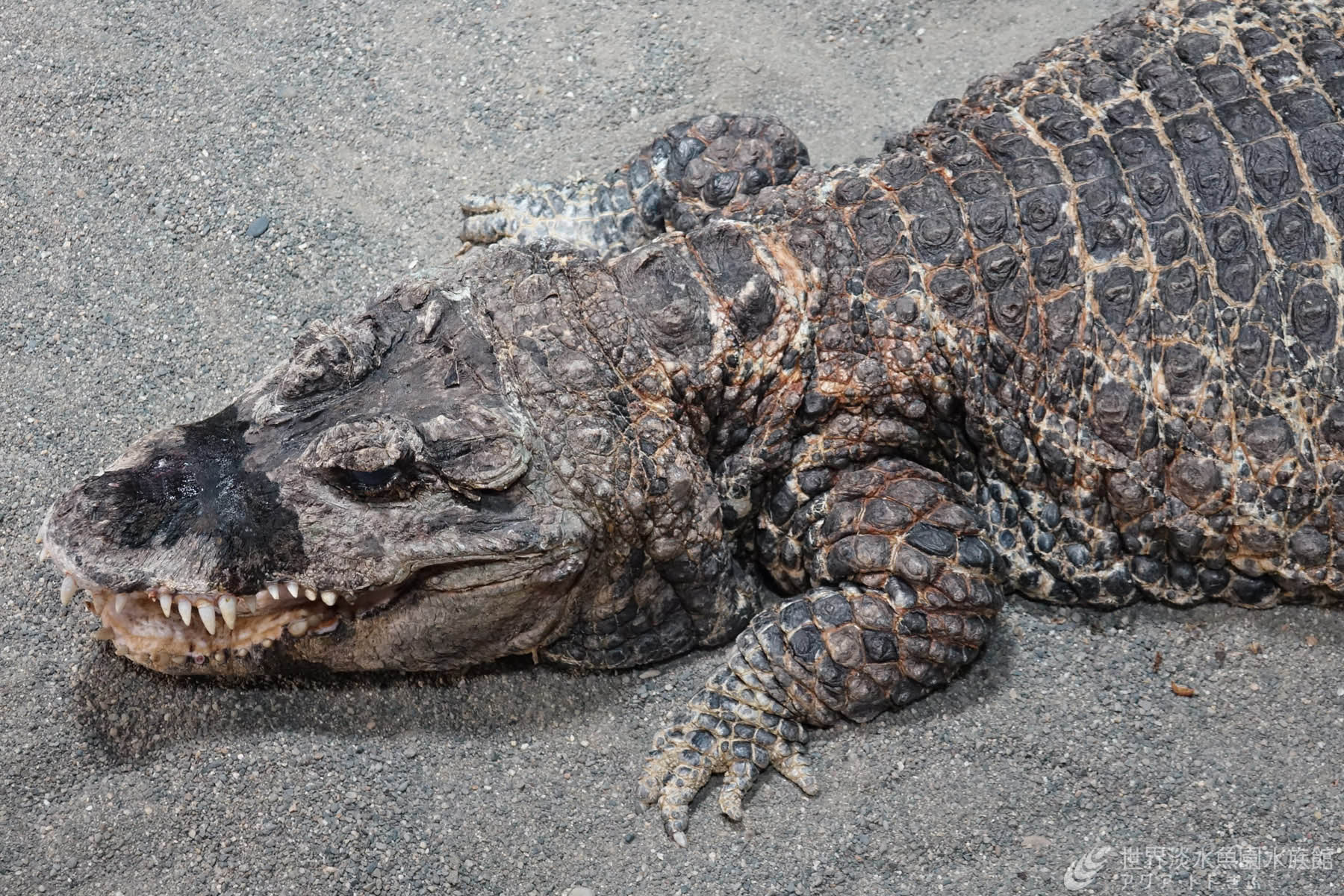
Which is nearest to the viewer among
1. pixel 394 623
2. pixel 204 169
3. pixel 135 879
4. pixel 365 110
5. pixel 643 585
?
pixel 135 879

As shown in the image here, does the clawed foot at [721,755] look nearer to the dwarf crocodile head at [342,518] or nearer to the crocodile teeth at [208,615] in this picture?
the dwarf crocodile head at [342,518]

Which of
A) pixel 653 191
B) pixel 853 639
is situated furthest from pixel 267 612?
pixel 653 191

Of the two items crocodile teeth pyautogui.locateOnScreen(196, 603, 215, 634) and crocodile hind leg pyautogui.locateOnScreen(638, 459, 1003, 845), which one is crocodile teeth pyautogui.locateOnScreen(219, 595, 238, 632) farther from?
crocodile hind leg pyautogui.locateOnScreen(638, 459, 1003, 845)

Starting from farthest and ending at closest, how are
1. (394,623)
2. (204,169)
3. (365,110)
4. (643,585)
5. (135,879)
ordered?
(365,110) < (204,169) < (643,585) < (394,623) < (135,879)

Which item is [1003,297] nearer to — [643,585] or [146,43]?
[643,585]

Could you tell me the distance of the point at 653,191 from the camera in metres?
5.75

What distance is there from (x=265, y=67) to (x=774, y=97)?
259 centimetres

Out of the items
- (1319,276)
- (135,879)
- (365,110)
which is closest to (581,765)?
(135,879)

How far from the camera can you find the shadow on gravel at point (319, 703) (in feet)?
13.7

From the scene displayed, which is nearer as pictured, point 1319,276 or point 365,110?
point 1319,276

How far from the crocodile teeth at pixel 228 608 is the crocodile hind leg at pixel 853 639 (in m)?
1.47

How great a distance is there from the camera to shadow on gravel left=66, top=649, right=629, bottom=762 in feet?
13.7

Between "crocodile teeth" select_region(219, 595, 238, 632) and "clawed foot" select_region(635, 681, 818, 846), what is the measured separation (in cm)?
147

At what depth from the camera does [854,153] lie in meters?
6.24
